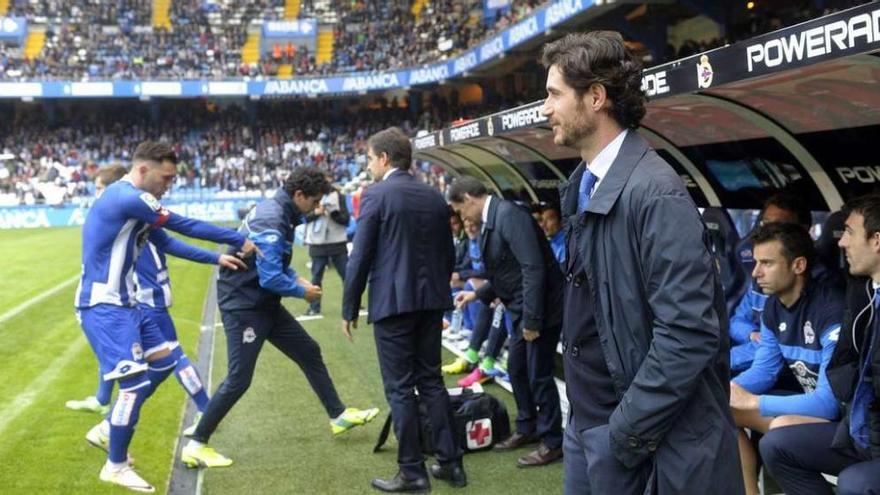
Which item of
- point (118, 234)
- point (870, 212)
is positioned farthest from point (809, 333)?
point (118, 234)

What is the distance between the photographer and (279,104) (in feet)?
149

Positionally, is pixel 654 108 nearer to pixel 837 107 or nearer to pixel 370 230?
pixel 837 107

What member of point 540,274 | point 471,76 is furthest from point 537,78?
point 540,274

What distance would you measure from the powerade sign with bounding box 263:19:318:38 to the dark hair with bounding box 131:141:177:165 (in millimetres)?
→ 42685

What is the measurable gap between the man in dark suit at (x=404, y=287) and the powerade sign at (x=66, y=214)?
2955 cm

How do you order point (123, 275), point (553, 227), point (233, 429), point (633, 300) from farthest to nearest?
1. point (553, 227)
2. point (233, 429)
3. point (123, 275)
4. point (633, 300)

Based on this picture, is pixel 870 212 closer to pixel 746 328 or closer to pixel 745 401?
pixel 745 401

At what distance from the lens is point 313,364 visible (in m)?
6.18

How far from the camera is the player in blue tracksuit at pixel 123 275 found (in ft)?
16.9

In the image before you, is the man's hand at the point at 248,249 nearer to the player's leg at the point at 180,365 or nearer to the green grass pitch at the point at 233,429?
the player's leg at the point at 180,365

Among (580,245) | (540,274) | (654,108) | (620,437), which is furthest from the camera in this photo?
(654,108)

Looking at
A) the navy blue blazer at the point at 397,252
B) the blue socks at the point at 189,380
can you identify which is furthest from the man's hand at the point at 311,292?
the blue socks at the point at 189,380

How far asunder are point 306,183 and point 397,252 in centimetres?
113

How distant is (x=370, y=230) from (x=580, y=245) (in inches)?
103
